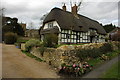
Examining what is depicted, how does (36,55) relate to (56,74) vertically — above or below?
above

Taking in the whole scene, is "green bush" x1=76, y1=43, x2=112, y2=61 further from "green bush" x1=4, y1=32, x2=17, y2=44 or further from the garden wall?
"green bush" x1=4, y1=32, x2=17, y2=44

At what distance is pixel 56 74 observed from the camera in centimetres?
723

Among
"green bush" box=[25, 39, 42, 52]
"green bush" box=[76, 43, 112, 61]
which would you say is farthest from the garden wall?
"green bush" box=[25, 39, 42, 52]

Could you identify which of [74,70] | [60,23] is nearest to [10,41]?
[60,23]

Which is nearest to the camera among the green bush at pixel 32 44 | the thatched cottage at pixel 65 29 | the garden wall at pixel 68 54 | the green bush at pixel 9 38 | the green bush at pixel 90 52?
the garden wall at pixel 68 54

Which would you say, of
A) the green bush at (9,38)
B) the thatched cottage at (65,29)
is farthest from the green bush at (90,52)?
the green bush at (9,38)

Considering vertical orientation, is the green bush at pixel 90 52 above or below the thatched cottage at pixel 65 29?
below

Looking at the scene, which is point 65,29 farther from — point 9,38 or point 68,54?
point 9,38

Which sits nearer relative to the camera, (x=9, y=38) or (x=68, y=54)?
(x=68, y=54)

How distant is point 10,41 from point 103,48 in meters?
19.1

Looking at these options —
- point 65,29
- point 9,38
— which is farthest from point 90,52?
point 9,38

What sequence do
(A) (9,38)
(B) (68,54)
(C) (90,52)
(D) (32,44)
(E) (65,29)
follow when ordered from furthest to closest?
(A) (9,38) < (E) (65,29) < (D) (32,44) < (C) (90,52) < (B) (68,54)

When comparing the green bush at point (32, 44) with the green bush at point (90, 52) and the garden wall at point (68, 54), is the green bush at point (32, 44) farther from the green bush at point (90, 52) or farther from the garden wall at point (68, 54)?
the green bush at point (90, 52)

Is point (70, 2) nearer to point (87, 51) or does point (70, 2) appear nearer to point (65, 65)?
point (87, 51)
